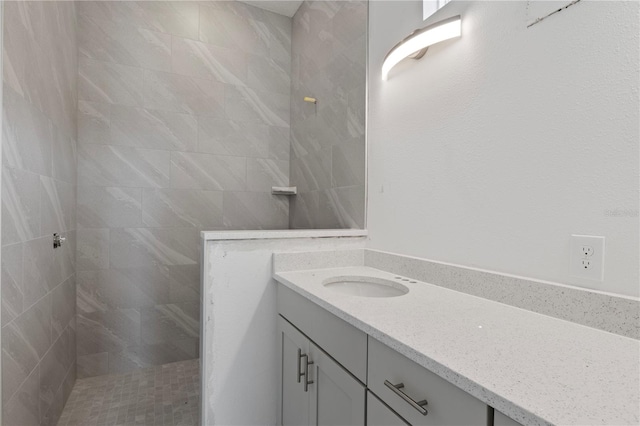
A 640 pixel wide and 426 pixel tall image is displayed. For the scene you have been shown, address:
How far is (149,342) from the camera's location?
2.38m

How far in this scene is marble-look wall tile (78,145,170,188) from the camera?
2.22 m

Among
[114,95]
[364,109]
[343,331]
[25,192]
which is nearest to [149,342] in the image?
[25,192]

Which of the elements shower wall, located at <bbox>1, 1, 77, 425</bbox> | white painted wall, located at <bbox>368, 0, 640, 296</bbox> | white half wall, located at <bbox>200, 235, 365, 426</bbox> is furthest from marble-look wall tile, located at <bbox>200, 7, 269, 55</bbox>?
white half wall, located at <bbox>200, 235, 365, 426</bbox>

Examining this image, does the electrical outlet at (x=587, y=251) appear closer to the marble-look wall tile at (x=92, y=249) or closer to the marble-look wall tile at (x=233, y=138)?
the marble-look wall tile at (x=233, y=138)

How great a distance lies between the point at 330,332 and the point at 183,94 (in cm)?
211

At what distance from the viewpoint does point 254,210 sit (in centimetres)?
271

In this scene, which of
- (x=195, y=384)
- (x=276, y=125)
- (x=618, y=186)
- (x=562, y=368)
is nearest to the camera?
(x=562, y=368)

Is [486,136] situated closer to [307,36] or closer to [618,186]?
[618,186]

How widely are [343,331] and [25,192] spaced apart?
4.38 ft

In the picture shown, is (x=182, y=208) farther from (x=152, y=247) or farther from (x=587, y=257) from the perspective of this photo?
(x=587, y=257)

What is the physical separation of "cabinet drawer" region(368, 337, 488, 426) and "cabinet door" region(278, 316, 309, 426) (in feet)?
1.46

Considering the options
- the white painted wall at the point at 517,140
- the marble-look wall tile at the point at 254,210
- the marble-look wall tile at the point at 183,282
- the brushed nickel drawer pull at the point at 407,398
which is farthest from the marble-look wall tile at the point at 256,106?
the brushed nickel drawer pull at the point at 407,398

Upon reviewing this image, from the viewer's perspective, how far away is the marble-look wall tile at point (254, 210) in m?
2.62

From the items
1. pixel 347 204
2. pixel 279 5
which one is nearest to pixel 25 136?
pixel 347 204
